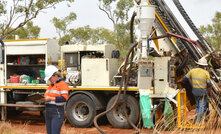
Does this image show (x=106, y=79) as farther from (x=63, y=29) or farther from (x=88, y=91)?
(x=63, y=29)

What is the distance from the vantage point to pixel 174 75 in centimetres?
951

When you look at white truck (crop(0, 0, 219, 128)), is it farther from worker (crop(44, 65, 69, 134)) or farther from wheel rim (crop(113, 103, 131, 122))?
worker (crop(44, 65, 69, 134))

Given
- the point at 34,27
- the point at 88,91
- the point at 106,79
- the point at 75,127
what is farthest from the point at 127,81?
the point at 34,27

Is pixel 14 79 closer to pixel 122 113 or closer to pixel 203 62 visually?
pixel 122 113

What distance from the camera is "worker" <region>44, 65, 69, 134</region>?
6.32 meters

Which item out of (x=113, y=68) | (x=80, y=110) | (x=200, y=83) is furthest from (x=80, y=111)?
(x=200, y=83)

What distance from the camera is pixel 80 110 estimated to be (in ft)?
34.1

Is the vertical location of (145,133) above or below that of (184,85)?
below

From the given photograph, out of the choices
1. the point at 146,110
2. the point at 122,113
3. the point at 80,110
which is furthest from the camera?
the point at 80,110

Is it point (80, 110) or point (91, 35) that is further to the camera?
point (91, 35)

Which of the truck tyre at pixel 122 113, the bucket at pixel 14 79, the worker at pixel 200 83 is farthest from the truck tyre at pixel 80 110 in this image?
the worker at pixel 200 83

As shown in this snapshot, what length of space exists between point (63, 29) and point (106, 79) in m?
27.3

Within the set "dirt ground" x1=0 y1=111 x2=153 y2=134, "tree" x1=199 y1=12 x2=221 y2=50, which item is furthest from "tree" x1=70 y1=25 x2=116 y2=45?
"dirt ground" x1=0 y1=111 x2=153 y2=134

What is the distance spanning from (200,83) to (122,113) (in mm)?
2360
